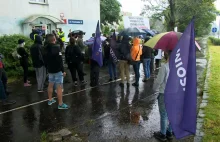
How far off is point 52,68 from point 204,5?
22469mm

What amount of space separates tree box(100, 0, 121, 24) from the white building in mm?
8626

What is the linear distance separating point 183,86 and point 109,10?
26809 millimetres

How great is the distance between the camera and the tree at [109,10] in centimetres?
2869

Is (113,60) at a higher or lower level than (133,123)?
higher

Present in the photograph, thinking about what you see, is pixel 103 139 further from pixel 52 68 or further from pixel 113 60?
pixel 113 60

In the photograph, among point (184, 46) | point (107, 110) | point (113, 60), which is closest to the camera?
point (184, 46)

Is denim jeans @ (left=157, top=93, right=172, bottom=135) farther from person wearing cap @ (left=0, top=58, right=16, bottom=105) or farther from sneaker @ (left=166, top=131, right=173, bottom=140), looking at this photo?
person wearing cap @ (left=0, top=58, right=16, bottom=105)

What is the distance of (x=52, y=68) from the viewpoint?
5949 millimetres

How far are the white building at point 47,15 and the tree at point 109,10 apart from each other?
8626mm

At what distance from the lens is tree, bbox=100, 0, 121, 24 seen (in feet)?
94.1

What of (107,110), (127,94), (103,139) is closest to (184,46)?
(103,139)

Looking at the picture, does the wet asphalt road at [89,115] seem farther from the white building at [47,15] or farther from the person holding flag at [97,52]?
the white building at [47,15]

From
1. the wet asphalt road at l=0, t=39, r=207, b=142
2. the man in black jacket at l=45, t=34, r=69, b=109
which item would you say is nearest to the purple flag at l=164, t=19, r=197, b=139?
the wet asphalt road at l=0, t=39, r=207, b=142

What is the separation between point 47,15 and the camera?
51.6 ft
